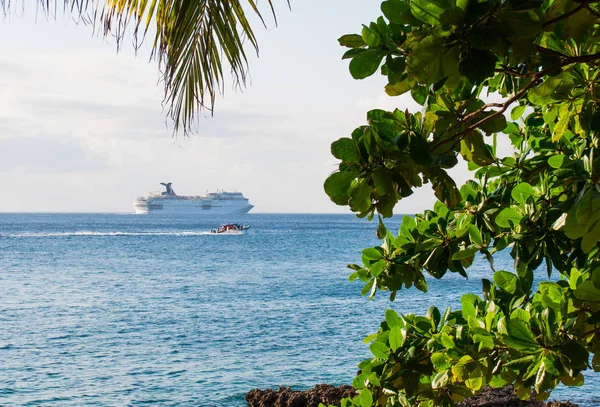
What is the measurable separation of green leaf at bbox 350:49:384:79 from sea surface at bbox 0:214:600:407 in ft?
37.3

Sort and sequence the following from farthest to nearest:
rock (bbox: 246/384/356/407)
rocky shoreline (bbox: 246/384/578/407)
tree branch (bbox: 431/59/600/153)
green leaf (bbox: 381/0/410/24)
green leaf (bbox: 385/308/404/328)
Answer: rock (bbox: 246/384/356/407)
rocky shoreline (bbox: 246/384/578/407)
green leaf (bbox: 385/308/404/328)
tree branch (bbox: 431/59/600/153)
green leaf (bbox: 381/0/410/24)

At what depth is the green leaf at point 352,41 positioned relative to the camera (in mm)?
1636

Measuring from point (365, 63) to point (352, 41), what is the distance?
7cm

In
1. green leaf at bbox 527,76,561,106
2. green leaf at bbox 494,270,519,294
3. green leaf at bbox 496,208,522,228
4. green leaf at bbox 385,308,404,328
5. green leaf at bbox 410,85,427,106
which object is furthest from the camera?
green leaf at bbox 385,308,404,328

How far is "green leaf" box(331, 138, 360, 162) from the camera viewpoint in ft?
5.23

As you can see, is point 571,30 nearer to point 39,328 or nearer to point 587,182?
point 587,182

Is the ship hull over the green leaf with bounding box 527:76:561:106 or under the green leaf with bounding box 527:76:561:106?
over

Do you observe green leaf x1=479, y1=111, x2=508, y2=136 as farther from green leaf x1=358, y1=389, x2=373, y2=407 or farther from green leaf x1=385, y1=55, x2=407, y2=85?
green leaf x1=358, y1=389, x2=373, y2=407

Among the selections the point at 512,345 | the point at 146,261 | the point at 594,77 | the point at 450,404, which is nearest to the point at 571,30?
the point at 594,77

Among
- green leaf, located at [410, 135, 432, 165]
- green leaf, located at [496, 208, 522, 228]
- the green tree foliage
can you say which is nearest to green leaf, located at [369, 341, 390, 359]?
the green tree foliage

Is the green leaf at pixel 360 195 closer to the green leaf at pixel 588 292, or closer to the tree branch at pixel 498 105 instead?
the tree branch at pixel 498 105

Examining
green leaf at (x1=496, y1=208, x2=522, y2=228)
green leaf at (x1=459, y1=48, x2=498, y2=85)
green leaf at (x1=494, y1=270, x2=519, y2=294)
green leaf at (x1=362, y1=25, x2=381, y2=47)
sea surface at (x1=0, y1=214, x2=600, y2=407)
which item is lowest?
sea surface at (x1=0, y1=214, x2=600, y2=407)

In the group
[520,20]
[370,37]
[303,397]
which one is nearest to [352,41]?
[370,37]

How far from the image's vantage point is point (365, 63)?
1.61 m
